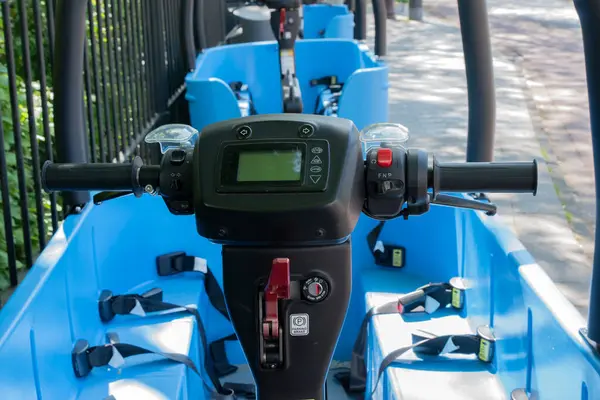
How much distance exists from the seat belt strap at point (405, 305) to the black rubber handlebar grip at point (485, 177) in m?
1.13

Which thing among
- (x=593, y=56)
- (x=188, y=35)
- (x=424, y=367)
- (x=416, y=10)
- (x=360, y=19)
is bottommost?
(x=416, y=10)

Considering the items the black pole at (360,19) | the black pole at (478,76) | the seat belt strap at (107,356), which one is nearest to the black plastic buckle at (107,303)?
the seat belt strap at (107,356)

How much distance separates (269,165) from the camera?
1.15 m

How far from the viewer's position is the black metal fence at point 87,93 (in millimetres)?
2561

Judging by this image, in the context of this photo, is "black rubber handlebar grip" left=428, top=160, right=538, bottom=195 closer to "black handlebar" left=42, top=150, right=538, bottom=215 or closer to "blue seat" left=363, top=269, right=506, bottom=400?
"black handlebar" left=42, top=150, right=538, bottom=215

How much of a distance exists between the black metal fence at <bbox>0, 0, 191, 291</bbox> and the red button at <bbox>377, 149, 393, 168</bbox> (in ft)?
4.68

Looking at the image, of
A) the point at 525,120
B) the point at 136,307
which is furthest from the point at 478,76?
the point at 525,120

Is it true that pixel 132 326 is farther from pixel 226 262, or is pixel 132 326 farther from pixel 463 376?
pixel 226 262

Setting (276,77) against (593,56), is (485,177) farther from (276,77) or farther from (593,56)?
(276,77)

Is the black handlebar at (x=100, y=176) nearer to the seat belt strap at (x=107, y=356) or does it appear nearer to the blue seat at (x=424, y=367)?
the seat belt strap at (x=107, y=356)

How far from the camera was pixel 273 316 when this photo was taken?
3.84 ft

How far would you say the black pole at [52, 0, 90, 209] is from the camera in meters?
1.86

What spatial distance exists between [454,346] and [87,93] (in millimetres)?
1694

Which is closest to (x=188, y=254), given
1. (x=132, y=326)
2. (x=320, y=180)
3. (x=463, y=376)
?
(x=132, y=326)
